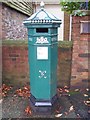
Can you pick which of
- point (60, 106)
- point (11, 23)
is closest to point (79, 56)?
point (60, 106)

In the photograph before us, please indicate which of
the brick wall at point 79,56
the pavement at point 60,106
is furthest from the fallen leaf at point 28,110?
the brick wall at point 79,56

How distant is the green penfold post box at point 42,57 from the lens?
12.0ft

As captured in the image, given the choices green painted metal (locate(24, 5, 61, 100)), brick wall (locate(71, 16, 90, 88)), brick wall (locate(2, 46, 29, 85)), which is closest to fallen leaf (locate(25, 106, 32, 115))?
green painted metal (locate(24, 5, 61, 100))

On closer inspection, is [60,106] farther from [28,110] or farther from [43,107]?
[28,110]

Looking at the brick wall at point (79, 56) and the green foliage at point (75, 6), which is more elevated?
the green foliage at point (75, 6)

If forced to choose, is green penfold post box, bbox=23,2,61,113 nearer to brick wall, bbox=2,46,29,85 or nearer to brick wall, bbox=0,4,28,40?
brick wall, bbox=2,46,29,85

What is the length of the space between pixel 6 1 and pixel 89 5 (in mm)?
2549

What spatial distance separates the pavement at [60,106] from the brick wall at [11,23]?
2.02m

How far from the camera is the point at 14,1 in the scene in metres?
7.18

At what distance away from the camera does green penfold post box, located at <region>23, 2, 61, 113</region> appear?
144 inches

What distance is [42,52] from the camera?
3711 mm

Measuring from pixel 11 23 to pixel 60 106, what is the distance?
366 cm

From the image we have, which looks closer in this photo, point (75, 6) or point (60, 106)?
point (60, 106)

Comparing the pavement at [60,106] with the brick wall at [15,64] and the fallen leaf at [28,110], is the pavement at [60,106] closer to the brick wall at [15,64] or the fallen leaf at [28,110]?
the fallen leaf at [28,110]
